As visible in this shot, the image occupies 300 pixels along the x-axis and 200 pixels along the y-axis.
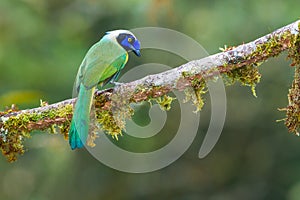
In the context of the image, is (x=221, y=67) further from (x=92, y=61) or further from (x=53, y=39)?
(x=53, y=39)

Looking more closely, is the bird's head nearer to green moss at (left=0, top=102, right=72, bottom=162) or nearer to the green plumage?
the green plumage

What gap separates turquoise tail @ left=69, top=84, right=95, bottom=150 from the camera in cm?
235

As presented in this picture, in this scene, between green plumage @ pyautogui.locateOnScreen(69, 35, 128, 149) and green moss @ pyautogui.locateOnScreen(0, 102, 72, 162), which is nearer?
green plumage @ pyautogui.locateOnScreen(69, 35, 128, 149)

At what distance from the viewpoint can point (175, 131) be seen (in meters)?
6.17

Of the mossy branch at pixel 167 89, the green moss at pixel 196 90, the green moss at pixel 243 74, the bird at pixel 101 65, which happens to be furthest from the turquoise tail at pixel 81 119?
the green moss at pixel 243 74

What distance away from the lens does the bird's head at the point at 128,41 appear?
2500 mm

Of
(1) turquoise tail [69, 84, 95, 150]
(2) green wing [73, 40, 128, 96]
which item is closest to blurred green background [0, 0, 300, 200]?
(2) green wing [73, 40, 128, 96]

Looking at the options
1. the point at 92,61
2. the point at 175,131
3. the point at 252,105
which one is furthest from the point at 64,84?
the point at 92,61

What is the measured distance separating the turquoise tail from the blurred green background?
8.89 ft

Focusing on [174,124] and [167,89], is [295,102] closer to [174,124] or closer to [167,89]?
[167,89]

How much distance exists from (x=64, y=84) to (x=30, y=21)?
68cm

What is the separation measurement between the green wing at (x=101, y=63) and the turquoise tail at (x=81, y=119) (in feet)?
0.12

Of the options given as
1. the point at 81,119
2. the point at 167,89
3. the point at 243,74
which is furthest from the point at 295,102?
the point at 81,119

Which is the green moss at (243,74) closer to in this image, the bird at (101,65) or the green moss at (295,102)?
the green moss at (295,102)
